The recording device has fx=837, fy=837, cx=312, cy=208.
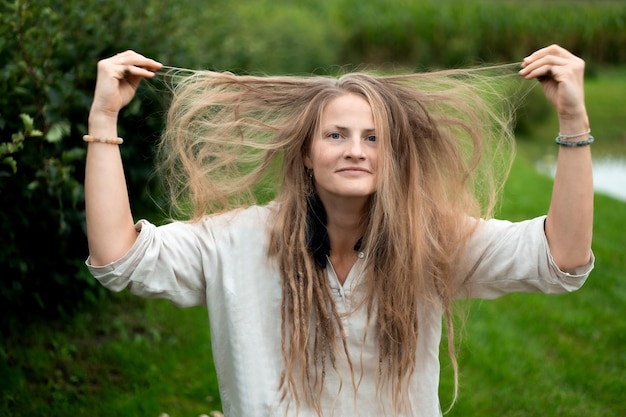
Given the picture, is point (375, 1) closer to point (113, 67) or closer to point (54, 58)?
point (54, 58)

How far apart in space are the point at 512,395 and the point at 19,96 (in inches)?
99.0

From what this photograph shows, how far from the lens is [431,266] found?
8.07ft

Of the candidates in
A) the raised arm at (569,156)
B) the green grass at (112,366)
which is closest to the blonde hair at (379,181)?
the raised arm at (569,156)

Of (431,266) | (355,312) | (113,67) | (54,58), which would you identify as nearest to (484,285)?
(431,266)

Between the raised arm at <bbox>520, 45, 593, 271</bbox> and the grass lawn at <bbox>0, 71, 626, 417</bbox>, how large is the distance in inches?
64.4

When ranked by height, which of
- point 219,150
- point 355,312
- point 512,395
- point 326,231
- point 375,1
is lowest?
point 512,395

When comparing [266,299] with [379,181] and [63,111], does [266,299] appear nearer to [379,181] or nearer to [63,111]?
[379,181]

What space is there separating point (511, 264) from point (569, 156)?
351 mm

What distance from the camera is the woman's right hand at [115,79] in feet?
7.31

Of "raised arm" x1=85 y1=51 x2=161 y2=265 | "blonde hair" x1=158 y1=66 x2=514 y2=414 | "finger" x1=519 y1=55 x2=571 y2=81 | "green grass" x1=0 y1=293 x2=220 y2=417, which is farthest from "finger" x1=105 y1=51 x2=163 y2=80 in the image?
"green grass" x1=0 y1=293 x2=220 y2=417

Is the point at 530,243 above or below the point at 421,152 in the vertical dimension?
below

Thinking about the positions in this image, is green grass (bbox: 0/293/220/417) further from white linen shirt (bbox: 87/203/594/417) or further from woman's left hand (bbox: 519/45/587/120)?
woman's left hand (bbox: 519/45/587/120)

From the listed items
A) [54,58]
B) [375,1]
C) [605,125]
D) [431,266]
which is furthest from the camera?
[375,1]

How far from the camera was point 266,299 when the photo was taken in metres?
2.47
